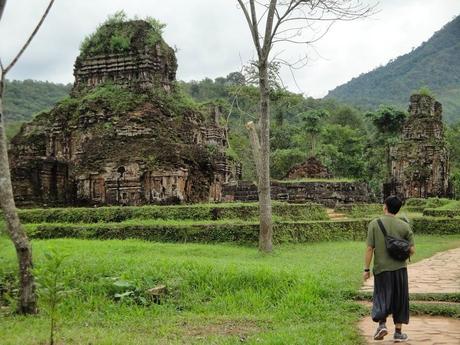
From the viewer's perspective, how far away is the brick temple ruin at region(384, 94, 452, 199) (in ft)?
115

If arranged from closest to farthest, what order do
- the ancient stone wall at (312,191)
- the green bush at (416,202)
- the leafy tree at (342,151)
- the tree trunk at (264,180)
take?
the tree trunk at (264,180) < the ancient stone wall at (312,191) < the green bush at (416,202) < the leafy tree at (342,151)

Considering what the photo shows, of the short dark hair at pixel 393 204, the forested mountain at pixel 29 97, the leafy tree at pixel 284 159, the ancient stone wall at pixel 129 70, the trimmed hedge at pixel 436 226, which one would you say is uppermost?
the forested mountain at pixel 29 97

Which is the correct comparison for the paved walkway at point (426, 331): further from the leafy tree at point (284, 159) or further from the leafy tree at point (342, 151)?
the leafy tree at point (342, 151)

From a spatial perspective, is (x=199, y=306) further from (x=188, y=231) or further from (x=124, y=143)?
(x=124, y=143)

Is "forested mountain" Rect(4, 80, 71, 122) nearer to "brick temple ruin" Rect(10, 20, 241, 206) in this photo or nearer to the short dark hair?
"brick temple ruin" Rect(10, 20, 241, 206)

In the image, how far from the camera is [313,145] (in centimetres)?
5119

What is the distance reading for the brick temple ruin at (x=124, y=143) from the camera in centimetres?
1945

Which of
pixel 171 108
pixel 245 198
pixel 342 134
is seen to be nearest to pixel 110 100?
pixel 171 108

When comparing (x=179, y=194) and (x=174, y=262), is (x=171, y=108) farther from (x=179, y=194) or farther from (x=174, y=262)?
(x=174, y=262)

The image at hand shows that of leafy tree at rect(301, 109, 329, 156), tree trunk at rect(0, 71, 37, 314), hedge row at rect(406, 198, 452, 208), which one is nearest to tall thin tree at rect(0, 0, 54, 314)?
tree trunk at rect(0, 71, 37, 314)

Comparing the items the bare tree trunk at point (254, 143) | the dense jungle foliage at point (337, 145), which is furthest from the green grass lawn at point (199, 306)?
the dense jungle foliage at point (337, 145)

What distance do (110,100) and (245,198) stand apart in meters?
7.90

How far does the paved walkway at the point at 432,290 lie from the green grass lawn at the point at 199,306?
334 mm

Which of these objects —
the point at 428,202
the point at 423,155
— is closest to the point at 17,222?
the point at 428,202
